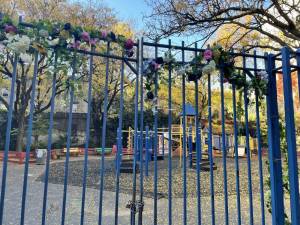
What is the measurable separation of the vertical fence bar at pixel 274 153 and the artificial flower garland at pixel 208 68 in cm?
12

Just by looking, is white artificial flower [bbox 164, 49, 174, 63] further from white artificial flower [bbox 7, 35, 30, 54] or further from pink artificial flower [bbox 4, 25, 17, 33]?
pink artificial flower [bbox 4, 25, 17, 33]

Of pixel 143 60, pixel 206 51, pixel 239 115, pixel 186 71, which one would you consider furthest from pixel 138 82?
pixel 239 115

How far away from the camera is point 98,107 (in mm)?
23766

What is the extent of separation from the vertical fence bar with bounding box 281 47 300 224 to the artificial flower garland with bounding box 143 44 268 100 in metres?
0.25

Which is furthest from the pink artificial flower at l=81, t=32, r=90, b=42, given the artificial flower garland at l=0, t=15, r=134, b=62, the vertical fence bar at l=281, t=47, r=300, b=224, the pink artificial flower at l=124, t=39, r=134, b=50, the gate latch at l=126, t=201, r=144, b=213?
the vertical fence bar at l=281, t=47, r=300, b=224

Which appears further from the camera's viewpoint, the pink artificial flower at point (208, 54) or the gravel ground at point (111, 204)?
the gravel ground at point (111, 204)

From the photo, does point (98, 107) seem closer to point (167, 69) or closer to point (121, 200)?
point (121, 200)

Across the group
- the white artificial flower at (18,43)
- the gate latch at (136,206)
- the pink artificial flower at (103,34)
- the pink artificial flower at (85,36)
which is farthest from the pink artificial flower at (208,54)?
the white artificial flower at (18,43)

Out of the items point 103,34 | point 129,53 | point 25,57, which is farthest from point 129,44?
point 25,57

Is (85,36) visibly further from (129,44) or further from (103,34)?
(129,44)

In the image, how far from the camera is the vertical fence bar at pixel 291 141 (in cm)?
290

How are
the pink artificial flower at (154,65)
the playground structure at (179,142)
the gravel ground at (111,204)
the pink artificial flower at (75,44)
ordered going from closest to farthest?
the pink artificial flower at (75,44) < the pink artificial flower at (154,65) < the gravel ground at (111,204) < the playground structure at (179,142)

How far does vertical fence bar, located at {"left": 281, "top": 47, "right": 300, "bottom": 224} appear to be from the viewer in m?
2.90

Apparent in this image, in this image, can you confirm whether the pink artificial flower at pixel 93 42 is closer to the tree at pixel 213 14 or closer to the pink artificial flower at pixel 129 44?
the pink artificial flower at pixel 129 44
